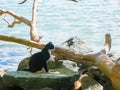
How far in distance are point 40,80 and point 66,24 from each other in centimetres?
1055

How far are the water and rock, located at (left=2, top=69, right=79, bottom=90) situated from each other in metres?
4.03

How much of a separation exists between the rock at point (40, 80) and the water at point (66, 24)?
4.03m

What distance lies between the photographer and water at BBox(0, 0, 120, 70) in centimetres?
1204

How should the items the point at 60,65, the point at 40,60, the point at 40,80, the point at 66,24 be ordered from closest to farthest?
the point at 40,80, the point at 40,60, the point at 60,65, the point at 66,24

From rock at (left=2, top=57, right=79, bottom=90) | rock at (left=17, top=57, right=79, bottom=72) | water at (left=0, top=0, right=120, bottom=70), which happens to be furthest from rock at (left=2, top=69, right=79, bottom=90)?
water at (left=0, top=0, right=120, bottom=70)

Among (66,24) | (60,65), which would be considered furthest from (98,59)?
(66,24)

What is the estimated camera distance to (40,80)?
18.9 ft

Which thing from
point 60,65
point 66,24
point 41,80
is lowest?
point 66,24

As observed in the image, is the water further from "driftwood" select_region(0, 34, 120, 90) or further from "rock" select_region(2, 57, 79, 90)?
"rock" select_region(2, 57, 79, 90)

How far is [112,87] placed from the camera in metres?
5.69

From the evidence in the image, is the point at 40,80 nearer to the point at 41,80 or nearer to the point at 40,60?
the point at 41,80

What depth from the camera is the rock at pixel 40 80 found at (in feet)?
18.9

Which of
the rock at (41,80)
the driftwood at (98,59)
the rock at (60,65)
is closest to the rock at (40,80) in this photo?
the rock at (41,80)

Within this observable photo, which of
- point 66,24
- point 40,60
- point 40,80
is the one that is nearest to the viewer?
point 40,80
